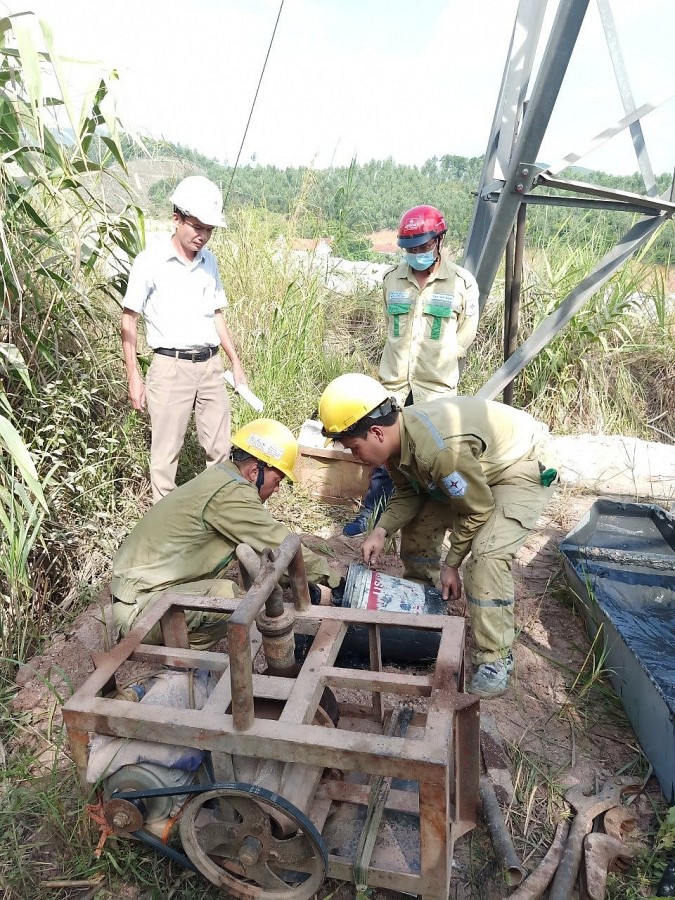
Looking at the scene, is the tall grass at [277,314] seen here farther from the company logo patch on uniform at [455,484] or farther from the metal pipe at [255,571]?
the metal pipe at [255,571]

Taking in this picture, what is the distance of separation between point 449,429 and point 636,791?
4.96 ft

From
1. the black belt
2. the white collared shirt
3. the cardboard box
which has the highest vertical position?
the white collared shirt

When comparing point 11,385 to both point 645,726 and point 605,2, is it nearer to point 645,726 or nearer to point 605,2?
point 645,726

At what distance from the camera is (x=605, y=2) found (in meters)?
4.04

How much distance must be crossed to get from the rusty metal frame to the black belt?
1.73 meters

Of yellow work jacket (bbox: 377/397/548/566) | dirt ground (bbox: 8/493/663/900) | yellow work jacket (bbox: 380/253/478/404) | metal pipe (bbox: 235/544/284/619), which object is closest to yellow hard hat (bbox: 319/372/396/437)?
yellow work jacket (bbox: 377/397/548/566)

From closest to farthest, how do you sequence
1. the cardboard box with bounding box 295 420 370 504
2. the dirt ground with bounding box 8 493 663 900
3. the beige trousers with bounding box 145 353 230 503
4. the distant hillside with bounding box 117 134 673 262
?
the dirt ground with bounding box 8 493 663 900 < the beige trousers with bounding box 145 353 230 503 < the cardboard box with bounding box 295 420 370 504 < the distant hillside with bounding box 117 134 673 262

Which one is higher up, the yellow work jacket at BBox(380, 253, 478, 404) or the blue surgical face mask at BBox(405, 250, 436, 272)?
the blue surgical face mask at BBox(405, 250, 436, 272)

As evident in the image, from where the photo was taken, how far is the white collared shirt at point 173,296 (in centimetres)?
331

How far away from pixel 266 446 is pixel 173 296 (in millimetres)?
1253

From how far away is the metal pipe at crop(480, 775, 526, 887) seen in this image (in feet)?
6.10

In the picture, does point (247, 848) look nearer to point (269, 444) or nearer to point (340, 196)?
point (269, 444)

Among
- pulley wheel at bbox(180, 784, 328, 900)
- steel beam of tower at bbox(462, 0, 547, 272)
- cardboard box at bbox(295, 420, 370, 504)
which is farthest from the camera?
cardboard box at bbox(295, 420, 370, 504)

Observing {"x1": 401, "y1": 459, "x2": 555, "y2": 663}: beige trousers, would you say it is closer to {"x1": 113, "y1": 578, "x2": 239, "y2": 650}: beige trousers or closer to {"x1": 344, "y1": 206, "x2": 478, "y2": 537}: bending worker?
{"x1": 344, "y1": 206, "x2": 478, "y2": 537}: bending worker
